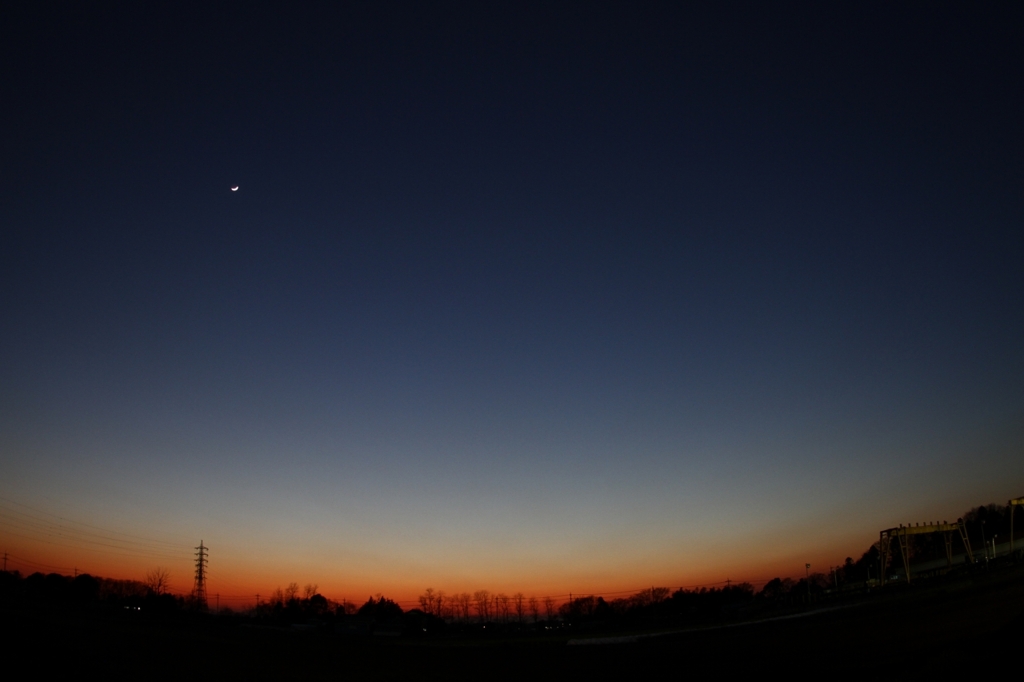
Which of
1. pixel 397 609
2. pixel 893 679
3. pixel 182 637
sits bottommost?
pixel 397 609

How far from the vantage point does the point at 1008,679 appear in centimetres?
1499

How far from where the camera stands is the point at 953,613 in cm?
3431

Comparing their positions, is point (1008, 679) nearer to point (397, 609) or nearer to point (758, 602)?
point (758, 602)

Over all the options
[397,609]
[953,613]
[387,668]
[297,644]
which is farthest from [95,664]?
[397,609]

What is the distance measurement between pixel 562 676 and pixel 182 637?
119 ft

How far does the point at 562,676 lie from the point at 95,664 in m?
23.1

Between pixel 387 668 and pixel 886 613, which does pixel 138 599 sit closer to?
pixel 387 668

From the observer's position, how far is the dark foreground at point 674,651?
24.0 m

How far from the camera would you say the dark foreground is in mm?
23989

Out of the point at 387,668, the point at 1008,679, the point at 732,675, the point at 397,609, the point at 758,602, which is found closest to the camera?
the point at 1008,679

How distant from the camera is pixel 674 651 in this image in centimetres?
4156

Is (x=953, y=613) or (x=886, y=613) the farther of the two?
(x=886, y=613)

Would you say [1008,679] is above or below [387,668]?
above

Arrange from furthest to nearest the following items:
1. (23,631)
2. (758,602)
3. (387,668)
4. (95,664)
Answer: (758,602) < (387,668) < (23,631) < (95,664)
